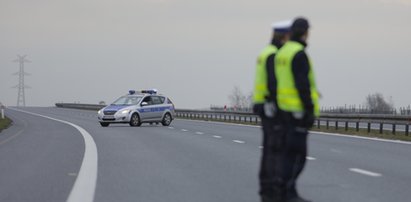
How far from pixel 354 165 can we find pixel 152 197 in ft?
18.5

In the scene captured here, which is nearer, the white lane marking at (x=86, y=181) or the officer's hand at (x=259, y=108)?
the officer's hand at (x=259, y=108)

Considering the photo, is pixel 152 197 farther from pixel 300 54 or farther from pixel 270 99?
pixel 300 54

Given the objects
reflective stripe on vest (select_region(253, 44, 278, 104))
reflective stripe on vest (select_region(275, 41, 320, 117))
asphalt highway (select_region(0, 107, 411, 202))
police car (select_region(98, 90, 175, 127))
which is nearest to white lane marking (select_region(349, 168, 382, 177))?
asphalt highway (select_region(0, 107, 411, 202))

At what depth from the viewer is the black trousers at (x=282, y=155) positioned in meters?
6.52

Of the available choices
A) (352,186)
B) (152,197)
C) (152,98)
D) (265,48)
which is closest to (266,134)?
(265,48)

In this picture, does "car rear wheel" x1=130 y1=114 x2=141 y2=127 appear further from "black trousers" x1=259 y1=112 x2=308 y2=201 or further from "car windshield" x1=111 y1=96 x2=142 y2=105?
"black trousers" x1=259 y1=112 x2=308 y2=201

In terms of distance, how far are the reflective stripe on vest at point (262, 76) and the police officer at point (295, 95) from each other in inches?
10.6

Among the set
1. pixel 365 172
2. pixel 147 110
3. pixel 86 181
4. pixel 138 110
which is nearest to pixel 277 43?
pixel 86 181

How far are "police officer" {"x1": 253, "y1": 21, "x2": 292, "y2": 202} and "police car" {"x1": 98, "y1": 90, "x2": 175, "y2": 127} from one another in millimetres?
28054

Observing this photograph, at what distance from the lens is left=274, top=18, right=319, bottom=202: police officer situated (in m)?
6.43

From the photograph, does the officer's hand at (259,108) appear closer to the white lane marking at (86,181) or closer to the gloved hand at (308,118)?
the gloved hand at (308,118)

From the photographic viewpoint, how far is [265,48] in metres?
7.11

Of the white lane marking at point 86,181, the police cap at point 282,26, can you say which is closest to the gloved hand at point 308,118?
the police cap at point 282,26

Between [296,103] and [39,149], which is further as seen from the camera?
[39,149]
